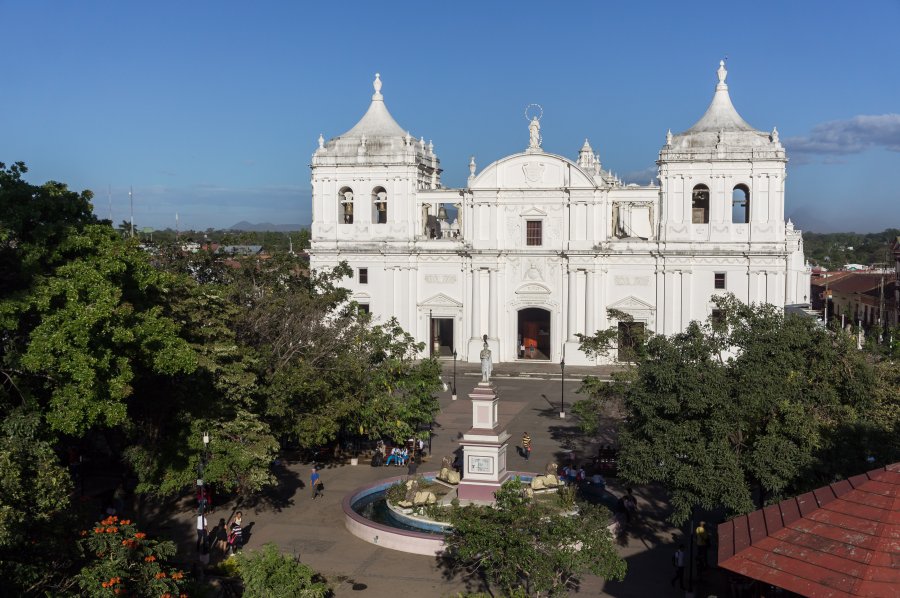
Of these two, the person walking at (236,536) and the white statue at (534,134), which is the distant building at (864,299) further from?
the person walking at (236,536)

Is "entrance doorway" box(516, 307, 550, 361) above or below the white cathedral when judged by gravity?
below

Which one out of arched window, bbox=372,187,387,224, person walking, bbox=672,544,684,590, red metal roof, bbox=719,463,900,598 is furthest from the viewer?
arched window, bbox=372,187,387,224

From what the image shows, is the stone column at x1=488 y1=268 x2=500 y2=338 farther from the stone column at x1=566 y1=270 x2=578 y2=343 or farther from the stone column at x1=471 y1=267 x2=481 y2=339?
the stone column at x1=566 y1=270 x2=578 y2=343

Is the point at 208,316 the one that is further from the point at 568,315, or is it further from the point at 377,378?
the point at 568,315

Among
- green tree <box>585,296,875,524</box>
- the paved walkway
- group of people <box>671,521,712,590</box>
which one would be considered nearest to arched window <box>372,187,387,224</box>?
the paved walkway

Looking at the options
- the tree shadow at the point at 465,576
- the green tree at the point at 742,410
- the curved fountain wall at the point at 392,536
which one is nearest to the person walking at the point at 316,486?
the curved fountain wall at the point at 392,536

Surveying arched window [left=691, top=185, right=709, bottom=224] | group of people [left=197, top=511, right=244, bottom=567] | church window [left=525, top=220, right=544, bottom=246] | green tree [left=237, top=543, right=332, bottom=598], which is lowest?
group of people [left=197, top=511, right=244, bottom=567]

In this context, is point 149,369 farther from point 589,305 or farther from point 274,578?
point 589,305
